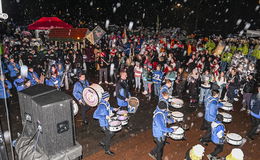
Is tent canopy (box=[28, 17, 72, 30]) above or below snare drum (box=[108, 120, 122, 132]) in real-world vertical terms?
above

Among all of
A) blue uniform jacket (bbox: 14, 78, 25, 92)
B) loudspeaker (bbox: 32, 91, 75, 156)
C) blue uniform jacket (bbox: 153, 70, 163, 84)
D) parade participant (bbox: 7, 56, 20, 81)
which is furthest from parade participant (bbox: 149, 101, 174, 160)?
parade participant (bbox: 7, 56, 20, 81)

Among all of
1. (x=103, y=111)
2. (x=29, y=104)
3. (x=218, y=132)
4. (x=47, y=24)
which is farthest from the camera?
(x=47, y=24)

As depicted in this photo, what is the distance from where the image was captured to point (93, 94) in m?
6.22

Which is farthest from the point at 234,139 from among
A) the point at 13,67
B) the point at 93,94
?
the point at 13,67

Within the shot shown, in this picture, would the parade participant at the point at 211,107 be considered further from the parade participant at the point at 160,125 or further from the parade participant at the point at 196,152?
the parade participant at the point at 196,152

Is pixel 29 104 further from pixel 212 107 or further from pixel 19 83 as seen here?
pixel 19 83

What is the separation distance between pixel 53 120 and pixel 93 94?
12.2 feet

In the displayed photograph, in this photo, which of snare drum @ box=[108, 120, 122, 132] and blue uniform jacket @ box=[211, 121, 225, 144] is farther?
snare drum @ box=[108, 120, 122, 132]

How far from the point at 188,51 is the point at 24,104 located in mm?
15891

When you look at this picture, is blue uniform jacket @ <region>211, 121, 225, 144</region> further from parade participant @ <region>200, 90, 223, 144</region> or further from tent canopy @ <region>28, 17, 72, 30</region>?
tent canopy @ <region>28, 17, 72, 30</region>

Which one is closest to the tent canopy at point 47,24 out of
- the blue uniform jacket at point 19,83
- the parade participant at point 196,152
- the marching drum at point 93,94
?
the blue uniform jacket at point 19,83

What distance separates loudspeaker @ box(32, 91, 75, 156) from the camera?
2.45 m

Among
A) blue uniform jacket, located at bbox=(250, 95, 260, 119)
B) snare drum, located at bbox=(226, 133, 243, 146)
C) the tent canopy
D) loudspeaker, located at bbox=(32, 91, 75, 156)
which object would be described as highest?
the tent canopy

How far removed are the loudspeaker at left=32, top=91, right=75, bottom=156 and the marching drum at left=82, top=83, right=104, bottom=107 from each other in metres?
3.34
